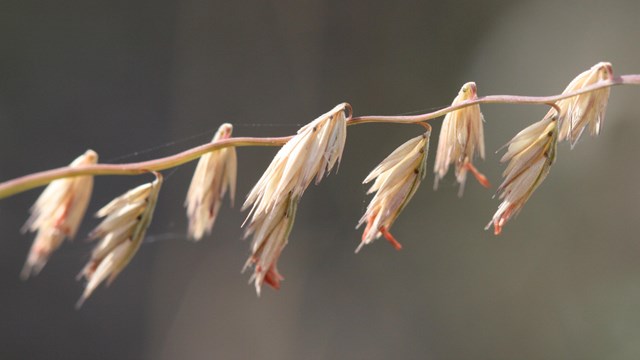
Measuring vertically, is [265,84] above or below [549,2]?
below

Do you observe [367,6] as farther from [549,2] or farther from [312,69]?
[549,2]

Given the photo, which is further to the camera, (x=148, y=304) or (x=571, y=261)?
(x=148, y=304)

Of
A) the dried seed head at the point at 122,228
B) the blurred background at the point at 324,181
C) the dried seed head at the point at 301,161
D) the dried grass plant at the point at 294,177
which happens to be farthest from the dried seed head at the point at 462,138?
Result: the blurred background at the point at 324,181

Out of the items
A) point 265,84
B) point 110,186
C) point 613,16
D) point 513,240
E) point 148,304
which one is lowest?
point 148,304

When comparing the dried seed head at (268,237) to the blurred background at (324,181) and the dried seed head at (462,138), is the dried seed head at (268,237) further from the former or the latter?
the blurred background at (324,181)

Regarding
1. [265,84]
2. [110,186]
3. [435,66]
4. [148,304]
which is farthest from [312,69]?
[148,304]
